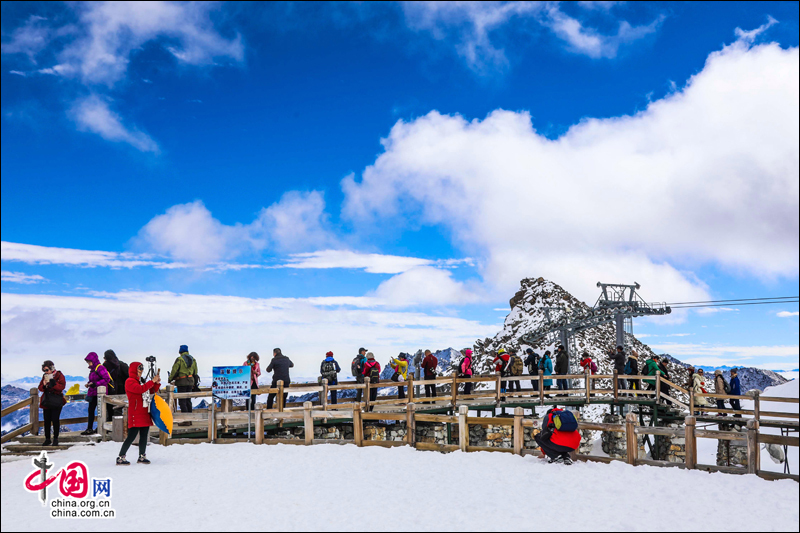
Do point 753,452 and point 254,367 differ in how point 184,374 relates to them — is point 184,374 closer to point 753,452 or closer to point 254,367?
point 254,367

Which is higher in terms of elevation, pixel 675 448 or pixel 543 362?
pixel 543 362

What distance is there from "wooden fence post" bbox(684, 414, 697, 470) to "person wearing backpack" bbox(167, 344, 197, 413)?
1212 cm

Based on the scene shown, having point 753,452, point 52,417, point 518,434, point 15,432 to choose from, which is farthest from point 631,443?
point 15,432

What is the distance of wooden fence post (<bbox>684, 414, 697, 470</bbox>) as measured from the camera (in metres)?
10.6

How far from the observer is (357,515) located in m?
8.11

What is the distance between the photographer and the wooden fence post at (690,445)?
34.8 ft

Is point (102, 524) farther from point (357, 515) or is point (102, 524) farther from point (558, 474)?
point (558, 474)

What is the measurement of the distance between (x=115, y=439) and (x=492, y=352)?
7380 centimetres

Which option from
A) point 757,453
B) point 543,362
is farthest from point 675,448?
point 757,453

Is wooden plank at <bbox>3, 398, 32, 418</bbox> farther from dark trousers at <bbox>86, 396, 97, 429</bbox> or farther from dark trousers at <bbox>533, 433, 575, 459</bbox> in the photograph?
dark trousers at <bbox>533, 433, 575, 459</bbox>

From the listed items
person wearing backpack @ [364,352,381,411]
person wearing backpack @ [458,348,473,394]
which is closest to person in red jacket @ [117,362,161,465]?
person wearing backpack @ [364,352,381,411]

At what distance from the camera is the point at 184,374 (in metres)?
16.1

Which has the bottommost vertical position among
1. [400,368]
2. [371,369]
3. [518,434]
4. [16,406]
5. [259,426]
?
[259,426]

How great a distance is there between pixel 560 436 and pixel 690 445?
2.26 metres
